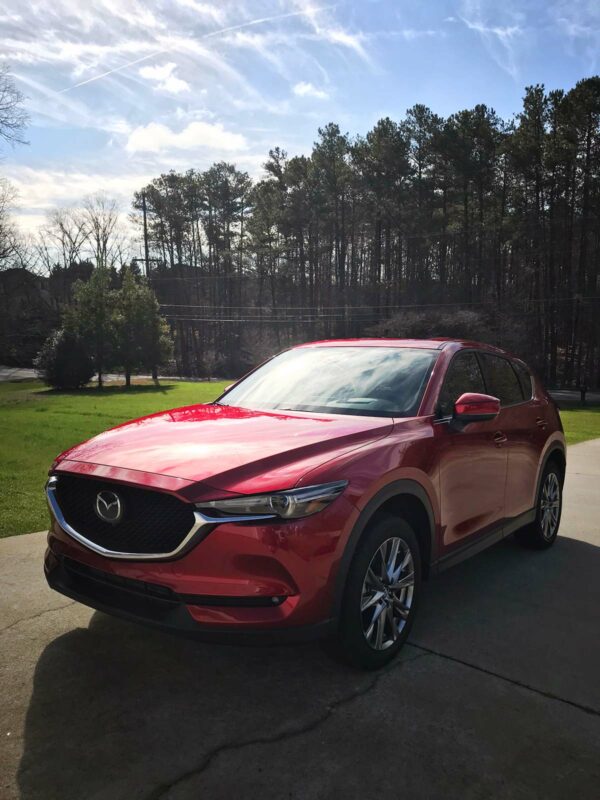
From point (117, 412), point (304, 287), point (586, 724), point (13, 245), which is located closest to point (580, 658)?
point (586, 724)

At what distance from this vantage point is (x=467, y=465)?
12.6 feet

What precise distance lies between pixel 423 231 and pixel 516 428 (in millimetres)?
46740

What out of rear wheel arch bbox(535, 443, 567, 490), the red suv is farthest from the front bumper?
rear wheel arch bbox(535, 443, 567, 490)

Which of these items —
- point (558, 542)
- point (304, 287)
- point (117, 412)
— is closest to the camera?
point (558, 542)

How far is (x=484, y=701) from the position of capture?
2881mm

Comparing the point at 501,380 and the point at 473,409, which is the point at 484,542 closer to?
the point at 473,409

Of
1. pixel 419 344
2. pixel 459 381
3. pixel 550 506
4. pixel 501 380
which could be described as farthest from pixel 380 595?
pixel 550 506

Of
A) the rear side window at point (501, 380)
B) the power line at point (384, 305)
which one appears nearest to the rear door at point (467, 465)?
the rear side window at point (501, 380)

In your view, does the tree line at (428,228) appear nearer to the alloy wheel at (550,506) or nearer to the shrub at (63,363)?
the shrub at (63,363)

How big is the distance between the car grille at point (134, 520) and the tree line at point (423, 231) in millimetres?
39558

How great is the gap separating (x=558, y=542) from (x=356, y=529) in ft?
11.8

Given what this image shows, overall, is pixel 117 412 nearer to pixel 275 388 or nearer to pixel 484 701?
pixel 275 388

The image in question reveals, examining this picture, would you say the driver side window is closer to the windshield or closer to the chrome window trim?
→ the windshield

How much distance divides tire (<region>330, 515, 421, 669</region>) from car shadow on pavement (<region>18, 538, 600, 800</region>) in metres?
0.16
